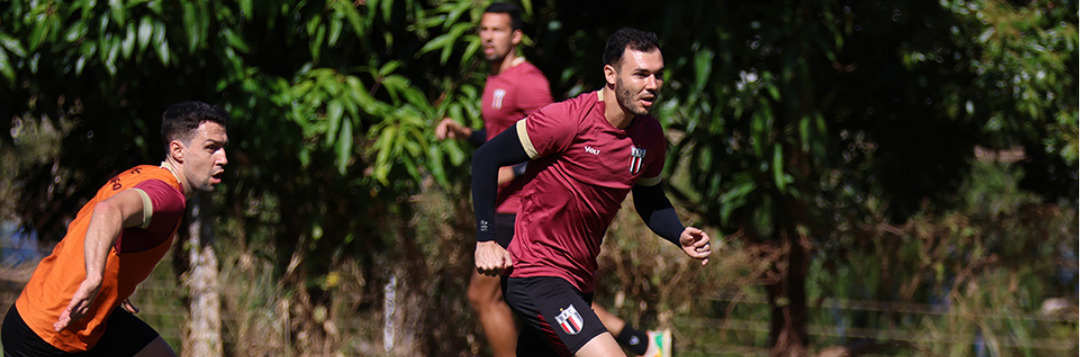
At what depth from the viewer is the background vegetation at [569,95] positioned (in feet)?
18.4

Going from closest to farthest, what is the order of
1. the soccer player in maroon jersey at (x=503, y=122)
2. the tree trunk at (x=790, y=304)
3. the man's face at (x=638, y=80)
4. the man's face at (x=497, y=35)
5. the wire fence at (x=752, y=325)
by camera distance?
1. the man's face at (x=638, y=80)
2. the soccer player in maroon jersey at (x=503, y=122)
3. the man's face at (x=497, y=35)
4. the tree trunk at (x=790, y=304)
5. the wire fence at (x=752, y=325)

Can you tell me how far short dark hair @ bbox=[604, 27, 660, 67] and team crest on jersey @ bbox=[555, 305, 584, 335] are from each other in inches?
35.2

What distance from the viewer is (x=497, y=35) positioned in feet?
16.5

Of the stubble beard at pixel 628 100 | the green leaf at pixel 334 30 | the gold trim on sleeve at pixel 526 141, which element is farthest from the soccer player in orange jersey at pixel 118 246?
the green leaf at pixel 334 30

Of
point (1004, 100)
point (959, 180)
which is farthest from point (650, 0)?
point (959, 180)

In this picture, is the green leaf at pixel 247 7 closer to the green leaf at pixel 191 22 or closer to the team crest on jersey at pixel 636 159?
the green leaf at pixel 191 22

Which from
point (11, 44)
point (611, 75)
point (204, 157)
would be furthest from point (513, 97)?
point (11, 44)

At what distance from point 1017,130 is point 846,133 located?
62.1 inches

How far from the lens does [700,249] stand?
379 centimetres

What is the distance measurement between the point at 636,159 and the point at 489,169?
21.1 inches

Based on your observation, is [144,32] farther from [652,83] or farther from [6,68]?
[652,83]

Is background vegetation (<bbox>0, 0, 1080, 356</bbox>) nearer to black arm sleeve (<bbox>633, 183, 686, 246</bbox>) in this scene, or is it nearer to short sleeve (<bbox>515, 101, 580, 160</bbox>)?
black arm sleeve (<bbox>633, 183, 686, 246</bbox>)

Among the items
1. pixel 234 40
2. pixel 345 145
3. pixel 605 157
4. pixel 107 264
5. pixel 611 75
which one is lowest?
pixel 345 145

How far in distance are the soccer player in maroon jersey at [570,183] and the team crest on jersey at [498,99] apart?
3.60 ft
